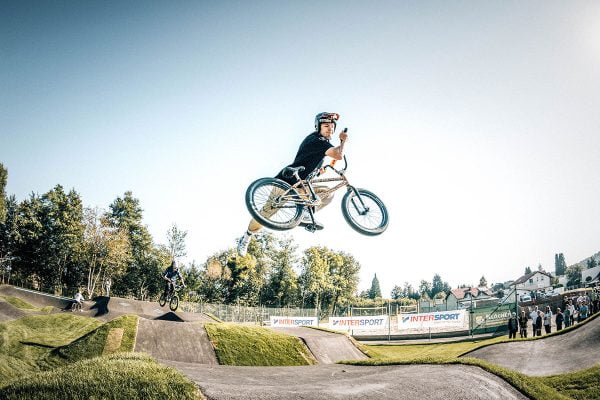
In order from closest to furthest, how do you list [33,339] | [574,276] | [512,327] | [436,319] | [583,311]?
[33,339], [512,327], [583,311], [436,319], [574,276]

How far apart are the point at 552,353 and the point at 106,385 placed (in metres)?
18.7

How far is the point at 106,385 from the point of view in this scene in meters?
5.98

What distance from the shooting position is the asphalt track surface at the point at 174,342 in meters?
12.9

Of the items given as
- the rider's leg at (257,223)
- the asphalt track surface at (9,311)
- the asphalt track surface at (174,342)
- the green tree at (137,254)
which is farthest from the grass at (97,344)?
the green tree at (137,254)

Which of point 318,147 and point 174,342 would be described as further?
point 174,342

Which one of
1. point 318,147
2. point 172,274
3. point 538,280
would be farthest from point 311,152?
point 538,280

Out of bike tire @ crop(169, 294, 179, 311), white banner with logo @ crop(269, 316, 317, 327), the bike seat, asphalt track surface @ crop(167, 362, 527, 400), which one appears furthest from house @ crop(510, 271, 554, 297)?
the bike seat

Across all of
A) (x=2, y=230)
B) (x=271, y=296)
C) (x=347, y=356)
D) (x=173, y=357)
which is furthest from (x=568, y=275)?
(x=2, y=230)

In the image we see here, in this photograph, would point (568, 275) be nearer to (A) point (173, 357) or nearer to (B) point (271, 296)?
(B) point (271, 296)

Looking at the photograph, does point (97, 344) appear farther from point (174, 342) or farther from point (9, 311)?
point (9, 311)

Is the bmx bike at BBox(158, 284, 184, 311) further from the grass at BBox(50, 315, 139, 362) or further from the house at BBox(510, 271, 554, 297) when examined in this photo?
the house at BBox(510, 271, 554, 297)

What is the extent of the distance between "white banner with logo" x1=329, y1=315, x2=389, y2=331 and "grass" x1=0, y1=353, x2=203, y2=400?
29546 millimetres

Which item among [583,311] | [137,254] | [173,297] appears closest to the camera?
[173,297]

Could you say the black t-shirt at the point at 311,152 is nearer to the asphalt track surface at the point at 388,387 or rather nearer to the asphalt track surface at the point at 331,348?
the asphalt track surface at the point at 388,387
